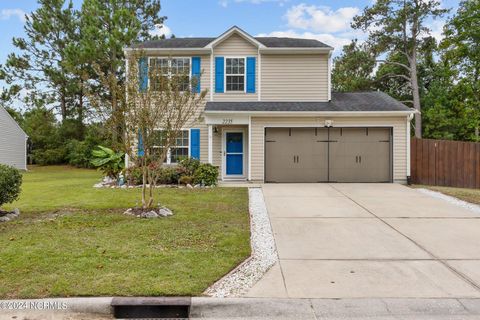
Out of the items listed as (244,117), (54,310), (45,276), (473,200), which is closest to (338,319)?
(54,310)

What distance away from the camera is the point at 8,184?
23.8 ft

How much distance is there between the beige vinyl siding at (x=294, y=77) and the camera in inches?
589

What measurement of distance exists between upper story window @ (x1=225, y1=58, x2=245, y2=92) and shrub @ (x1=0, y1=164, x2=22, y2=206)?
9.12 m


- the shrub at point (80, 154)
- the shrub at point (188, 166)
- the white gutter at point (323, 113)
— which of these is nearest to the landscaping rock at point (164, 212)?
the shrub at point (188, 166)

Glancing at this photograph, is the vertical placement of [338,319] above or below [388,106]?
below

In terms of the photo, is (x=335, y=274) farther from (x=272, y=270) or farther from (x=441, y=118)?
(x=441, y=118)

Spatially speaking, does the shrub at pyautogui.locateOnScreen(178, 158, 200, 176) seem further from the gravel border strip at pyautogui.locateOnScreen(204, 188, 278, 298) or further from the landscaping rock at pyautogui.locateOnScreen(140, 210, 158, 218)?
the gravel border strip at pyautogui.locateOnScreen(204, 188, 278, 298)

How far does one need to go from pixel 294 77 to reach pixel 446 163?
6955 mm

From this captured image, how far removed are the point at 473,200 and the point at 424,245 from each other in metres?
5.33

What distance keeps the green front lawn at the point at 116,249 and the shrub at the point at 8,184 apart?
50 cm

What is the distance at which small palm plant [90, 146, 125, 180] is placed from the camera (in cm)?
1384

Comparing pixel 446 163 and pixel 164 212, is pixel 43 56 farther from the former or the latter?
pixel 446 163

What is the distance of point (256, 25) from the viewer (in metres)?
21.1

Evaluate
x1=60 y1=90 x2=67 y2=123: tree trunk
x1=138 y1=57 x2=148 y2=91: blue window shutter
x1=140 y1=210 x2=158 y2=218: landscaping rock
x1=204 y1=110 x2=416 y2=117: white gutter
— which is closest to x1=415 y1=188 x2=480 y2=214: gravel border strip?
x1=204 y1=110 x2=416 y2=117: white gutter
